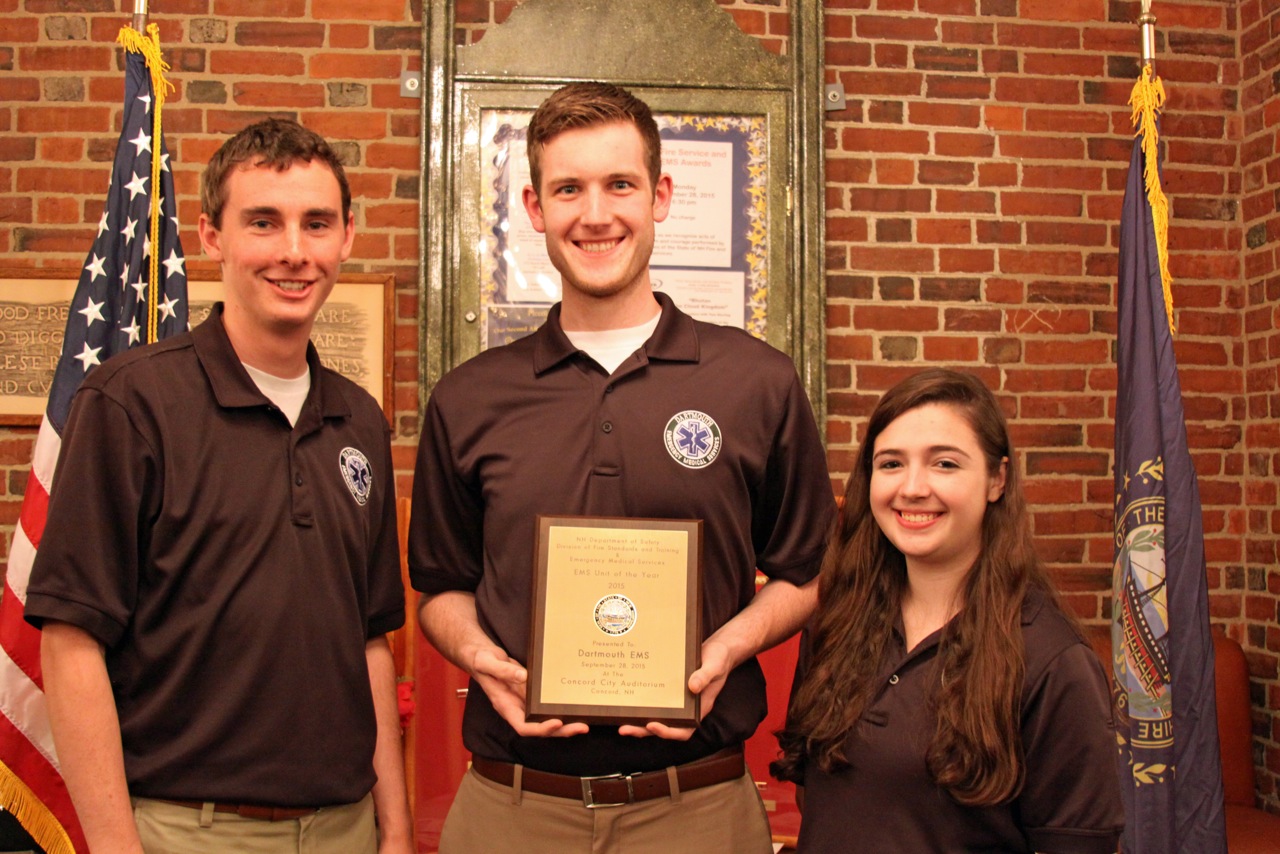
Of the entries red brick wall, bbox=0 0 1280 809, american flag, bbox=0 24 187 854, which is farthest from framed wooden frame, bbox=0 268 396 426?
american flag, bbox=0 24 187 854

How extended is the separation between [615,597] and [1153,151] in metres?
2.30

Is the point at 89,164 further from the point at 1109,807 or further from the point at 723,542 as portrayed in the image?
the point at 1109,807

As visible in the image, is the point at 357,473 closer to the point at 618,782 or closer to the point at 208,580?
the point at 208,580

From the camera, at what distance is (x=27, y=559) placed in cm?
245

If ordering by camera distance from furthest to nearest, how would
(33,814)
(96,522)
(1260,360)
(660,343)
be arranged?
(1260,360), (33,814), (660,343), (96,522)

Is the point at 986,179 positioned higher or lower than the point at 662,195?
higher

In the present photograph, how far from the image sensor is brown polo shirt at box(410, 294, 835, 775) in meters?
1.95

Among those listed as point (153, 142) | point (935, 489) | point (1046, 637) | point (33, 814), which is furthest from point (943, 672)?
point (153, 142)

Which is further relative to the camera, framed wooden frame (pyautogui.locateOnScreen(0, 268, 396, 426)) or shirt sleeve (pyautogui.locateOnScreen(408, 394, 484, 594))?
framed wooden frame (pyautogui.locateOnScreen(0, 268, 396, 426))

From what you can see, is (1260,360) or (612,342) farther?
(1260,360)

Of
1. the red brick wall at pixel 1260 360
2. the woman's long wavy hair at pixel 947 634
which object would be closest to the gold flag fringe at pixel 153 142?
the woman's long wavy hair at pixel 947 634

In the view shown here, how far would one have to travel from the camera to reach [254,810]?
69.6 inches

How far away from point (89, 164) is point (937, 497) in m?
3.06

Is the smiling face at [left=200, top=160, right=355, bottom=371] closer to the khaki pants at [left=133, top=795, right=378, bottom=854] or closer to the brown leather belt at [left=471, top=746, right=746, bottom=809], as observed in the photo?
the khaki pants at [left=133, top=795, right=378, bottom=854]
